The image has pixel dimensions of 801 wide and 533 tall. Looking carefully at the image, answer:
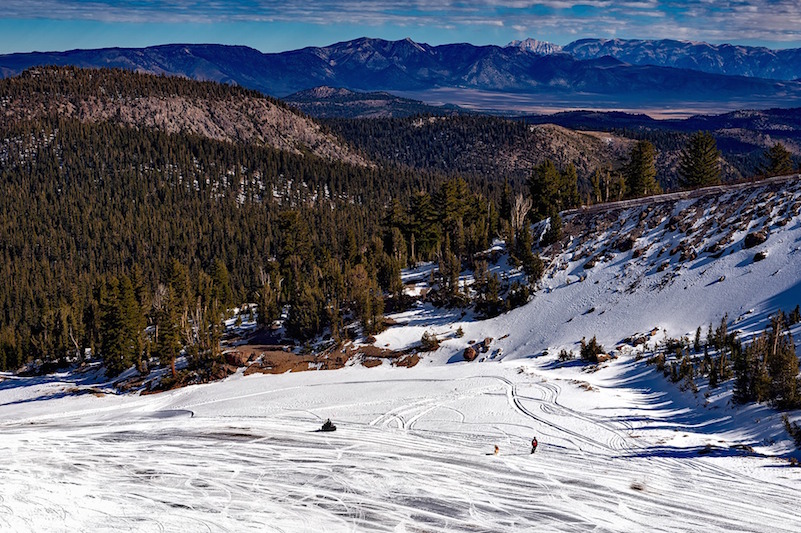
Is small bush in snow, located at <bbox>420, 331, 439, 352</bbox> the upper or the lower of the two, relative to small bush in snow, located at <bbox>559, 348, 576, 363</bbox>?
lower

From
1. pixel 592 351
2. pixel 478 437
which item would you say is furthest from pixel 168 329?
pixel 592 351

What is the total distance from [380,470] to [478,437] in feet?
25.2

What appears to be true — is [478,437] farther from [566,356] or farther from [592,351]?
[566,356]

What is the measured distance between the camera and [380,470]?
111 feet

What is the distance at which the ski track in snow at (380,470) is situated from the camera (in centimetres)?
2784

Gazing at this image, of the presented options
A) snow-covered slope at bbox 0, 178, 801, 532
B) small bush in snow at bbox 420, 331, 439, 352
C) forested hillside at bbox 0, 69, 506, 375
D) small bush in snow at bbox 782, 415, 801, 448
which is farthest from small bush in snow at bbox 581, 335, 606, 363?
forested hillside at bbox 0, 69, 506, 375

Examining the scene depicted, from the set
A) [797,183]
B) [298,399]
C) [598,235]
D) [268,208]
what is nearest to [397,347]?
[298,399]

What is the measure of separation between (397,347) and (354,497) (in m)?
33.5

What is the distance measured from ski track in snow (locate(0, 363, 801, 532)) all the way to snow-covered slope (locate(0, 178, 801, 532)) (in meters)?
0.14

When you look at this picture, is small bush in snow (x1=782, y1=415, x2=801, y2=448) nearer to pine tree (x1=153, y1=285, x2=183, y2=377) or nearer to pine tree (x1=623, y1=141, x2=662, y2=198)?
pine tree (x1=153, y1=285, x2=183, y2=377)

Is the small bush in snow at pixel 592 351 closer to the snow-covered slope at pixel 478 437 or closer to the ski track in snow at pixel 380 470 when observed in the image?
the snow-covered slope at pixel 478 437

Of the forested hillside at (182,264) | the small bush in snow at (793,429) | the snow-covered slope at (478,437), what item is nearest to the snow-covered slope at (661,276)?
the snow-covered slope at (478,437)

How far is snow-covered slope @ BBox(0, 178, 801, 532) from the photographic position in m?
28.6

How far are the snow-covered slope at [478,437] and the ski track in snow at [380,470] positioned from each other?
0.45 ft
